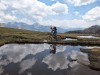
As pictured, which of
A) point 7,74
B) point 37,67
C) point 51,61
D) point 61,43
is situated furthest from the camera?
point 61,43

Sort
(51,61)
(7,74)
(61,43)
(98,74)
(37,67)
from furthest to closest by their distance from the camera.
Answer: (61,43) → (51,61) → (37,67) → (98,74) → (7,74)

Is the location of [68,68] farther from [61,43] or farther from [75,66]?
[61,43]

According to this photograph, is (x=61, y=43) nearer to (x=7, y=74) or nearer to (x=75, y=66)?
(x=75, y=66)

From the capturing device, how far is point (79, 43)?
254 feet

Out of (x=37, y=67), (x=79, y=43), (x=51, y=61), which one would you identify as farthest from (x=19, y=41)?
(x=37, y=67)

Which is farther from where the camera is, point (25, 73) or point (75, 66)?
point (75, 66)

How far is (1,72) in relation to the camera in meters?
32.2

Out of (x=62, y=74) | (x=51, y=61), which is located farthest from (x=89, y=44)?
(x=62, y=74)

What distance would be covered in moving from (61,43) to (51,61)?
33.2 metres

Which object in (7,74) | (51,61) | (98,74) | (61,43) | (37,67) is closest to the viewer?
(7,74)

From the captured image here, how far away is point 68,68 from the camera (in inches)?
1479

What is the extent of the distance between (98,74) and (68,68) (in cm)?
626

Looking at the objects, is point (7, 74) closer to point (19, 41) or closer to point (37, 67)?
point (37, 67)

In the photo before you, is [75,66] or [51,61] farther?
[51,61]
